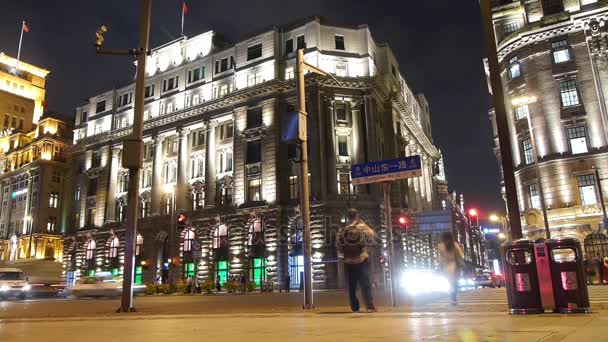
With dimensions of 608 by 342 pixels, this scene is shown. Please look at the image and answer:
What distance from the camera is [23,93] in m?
103

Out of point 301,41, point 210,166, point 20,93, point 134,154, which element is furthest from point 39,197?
point 134,154

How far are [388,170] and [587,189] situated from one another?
105 feet

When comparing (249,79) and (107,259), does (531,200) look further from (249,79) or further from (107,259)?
(107,259)

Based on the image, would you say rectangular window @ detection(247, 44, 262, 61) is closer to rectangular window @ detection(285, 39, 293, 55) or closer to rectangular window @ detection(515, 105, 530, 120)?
rectangular window @ detection(285, 39, 293, 55)

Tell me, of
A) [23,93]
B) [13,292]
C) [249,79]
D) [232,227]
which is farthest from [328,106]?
[23,93]

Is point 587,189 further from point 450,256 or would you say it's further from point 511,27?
point 450,256

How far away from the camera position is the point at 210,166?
53656 mm

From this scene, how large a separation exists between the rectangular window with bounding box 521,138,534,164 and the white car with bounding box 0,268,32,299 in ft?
131

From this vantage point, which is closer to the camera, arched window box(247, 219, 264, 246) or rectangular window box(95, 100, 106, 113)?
arched window box(247, 219, 264, 246)

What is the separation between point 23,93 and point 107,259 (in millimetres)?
63348

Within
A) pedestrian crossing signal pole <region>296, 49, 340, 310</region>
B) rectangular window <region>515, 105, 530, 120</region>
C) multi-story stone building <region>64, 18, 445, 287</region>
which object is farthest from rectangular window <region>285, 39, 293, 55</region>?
pedestrian crossing signal pole <region>296, 49, 340, 310</region>

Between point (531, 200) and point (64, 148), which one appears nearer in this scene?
point (531, 200)

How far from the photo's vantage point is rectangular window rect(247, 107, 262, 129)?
51.6m

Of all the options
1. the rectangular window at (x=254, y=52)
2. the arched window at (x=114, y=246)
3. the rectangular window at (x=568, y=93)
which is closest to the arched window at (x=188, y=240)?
the arched window at (x=114, y=246)
